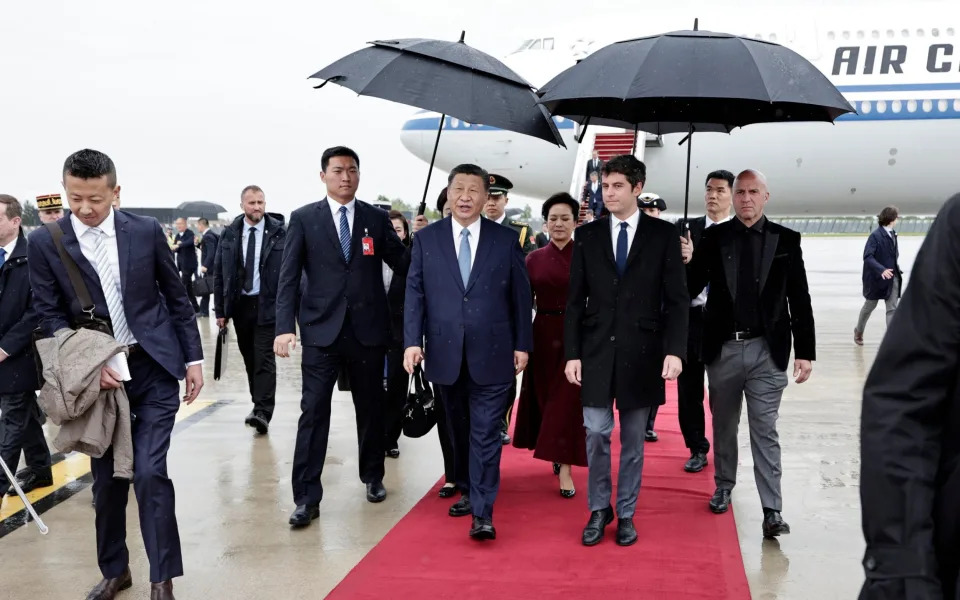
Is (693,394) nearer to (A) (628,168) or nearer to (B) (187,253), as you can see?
(A) (628,168)

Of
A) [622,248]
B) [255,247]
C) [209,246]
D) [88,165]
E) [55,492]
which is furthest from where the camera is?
[209,246]

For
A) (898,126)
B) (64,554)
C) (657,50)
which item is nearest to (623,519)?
(657,50)

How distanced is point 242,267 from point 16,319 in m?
2.08

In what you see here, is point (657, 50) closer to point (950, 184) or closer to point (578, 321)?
point (578, 321)

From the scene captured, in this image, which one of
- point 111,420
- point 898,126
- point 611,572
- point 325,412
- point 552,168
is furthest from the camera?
point 552,168

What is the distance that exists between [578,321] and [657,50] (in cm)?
131

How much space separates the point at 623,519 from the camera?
4004 millimetres

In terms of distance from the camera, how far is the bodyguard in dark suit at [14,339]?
4371mm

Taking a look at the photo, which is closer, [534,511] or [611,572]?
[611,572]

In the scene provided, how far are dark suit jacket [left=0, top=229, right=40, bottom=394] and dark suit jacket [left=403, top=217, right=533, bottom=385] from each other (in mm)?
1949

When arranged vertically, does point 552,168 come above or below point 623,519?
above

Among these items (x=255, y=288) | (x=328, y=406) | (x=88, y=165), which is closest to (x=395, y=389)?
(x=328, y=406)

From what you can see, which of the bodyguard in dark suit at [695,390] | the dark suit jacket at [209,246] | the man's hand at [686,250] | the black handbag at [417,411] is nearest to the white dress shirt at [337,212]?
the black handbag at [417,411]

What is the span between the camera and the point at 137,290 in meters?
3.38
